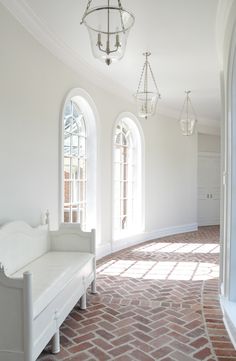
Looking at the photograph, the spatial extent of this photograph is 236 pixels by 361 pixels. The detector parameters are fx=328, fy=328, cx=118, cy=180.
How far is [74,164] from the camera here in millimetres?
5273

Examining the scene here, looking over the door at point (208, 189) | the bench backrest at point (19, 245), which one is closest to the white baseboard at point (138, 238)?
the door at point (208, 189)

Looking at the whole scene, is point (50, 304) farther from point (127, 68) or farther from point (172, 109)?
point (172, 109)

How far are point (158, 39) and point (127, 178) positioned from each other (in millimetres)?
3495

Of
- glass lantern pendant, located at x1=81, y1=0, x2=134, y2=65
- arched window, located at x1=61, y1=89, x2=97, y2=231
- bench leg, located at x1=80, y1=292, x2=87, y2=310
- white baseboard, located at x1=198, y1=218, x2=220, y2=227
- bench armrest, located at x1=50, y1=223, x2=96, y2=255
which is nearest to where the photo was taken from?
glass lantern pendant, located at x1=81, y1=0, x2=134, y2=65

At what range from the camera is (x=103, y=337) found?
9.45 feet

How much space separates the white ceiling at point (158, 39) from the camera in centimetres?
336

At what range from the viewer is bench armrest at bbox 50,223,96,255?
3.86 m

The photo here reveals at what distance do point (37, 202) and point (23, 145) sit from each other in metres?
0.74

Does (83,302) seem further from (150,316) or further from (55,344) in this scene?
(55,344)

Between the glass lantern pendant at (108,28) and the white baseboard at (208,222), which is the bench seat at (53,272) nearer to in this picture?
the glass lantern pendant at (108,28)

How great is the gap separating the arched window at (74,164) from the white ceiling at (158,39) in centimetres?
80

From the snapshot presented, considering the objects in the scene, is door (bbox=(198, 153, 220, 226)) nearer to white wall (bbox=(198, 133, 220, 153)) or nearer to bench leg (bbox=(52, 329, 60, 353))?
white wall (bbox=(198, 133, 220, 153))

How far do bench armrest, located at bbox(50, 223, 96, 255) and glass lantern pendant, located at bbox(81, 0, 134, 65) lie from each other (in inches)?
79.5

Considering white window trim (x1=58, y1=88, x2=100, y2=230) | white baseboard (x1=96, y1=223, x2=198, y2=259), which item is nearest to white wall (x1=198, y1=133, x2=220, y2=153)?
white baseboard (x1=96, y1=223, x2=198, y2=259)
